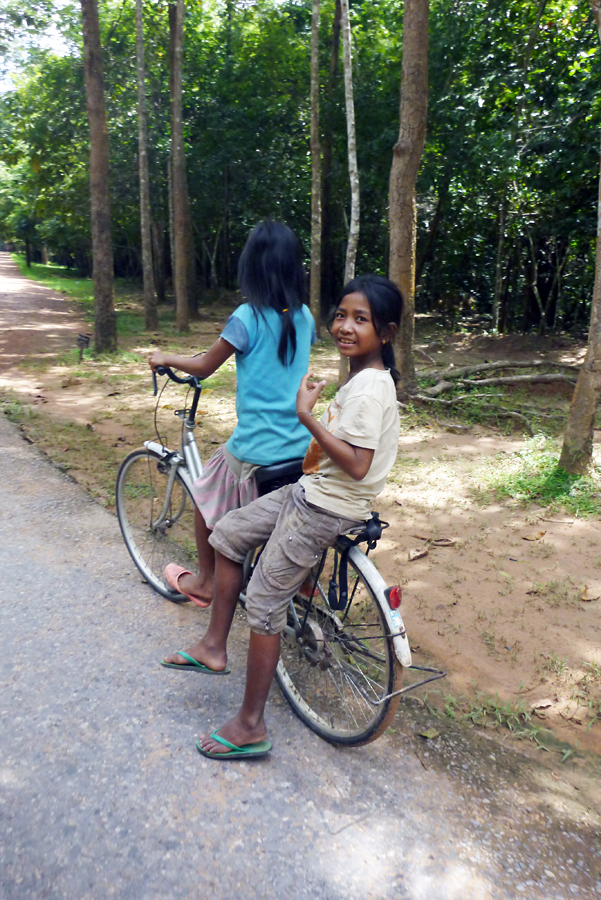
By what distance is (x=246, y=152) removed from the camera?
19.5 metres

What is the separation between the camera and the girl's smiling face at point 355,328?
242 centimetres

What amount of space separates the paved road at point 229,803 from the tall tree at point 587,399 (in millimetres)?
3137

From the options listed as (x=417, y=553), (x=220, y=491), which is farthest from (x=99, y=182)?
(x=220, y=491)

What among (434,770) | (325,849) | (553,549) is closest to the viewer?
(325,849)

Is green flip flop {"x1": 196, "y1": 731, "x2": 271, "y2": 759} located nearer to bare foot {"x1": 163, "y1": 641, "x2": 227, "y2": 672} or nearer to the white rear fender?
bare foot {"x1": 163, "y1": 641, "x2": 227, "y2": 672}

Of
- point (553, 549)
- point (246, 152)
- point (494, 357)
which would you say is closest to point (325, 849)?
point (553, 549)

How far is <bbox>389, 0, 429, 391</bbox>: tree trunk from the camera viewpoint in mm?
7266

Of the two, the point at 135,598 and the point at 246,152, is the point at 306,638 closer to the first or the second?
the point at 135,598

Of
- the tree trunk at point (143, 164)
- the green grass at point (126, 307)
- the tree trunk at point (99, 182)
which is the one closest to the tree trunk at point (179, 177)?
the tree trunk at point (143, 164)

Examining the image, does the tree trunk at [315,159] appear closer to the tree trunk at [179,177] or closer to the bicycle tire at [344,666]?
the tree trunk at [179,177]

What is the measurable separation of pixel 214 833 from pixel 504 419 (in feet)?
20.0

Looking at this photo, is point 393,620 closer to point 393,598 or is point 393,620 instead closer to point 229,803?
point 393,598

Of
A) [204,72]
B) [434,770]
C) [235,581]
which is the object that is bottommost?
[434,770]

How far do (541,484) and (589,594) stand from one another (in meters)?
1.59
